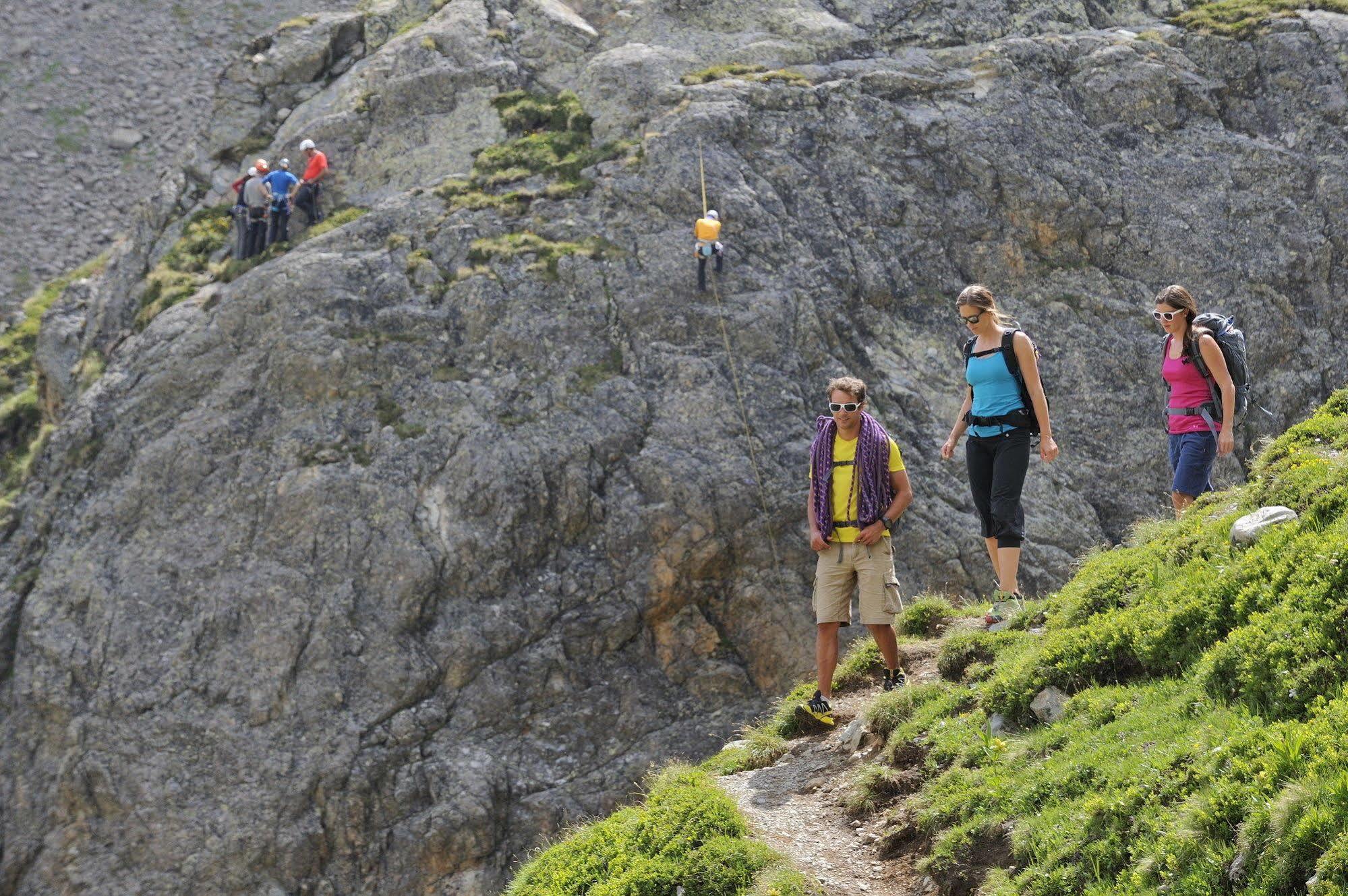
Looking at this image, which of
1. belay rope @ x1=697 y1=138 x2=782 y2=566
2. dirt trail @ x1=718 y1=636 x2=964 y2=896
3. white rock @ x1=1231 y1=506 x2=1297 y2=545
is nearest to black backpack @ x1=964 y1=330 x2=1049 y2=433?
dirt trail @ x1=718 y1=636 x2=964 y2=896

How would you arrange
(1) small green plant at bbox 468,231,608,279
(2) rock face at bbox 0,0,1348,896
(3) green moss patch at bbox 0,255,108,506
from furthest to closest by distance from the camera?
(3) green moss patch at bbox 0,255,108,506 → (1) small green plant at bbox 468,231,608,279 → (2) rock face at bbox 0,0,1348,896

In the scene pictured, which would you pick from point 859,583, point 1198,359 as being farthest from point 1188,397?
point 859,583

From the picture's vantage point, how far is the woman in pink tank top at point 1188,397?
11609 millimetres

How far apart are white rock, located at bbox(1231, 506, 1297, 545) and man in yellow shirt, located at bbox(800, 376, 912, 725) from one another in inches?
113

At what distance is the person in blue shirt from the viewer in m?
23.9

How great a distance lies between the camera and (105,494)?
21.2 metres

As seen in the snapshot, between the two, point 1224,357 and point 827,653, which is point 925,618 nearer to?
point 827,653

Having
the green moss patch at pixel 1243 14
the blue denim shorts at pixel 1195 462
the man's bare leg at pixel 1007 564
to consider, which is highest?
the green moss patch at pixel 1243 14

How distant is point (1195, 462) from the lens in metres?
11.7

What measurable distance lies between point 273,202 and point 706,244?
9284 mm

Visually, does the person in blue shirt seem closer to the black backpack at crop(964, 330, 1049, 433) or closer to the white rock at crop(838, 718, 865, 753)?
the black backpack at crop(964, 330, 1049, 433)

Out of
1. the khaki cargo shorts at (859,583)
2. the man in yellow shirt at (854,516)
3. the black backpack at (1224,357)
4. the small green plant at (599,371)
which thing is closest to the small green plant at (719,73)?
the small green plant at (599,371)

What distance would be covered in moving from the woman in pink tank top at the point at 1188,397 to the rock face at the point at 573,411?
7339mm

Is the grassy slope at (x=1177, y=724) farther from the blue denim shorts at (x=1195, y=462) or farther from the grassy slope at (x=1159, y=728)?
the blue denim shorts at (x=1195, y=462)
